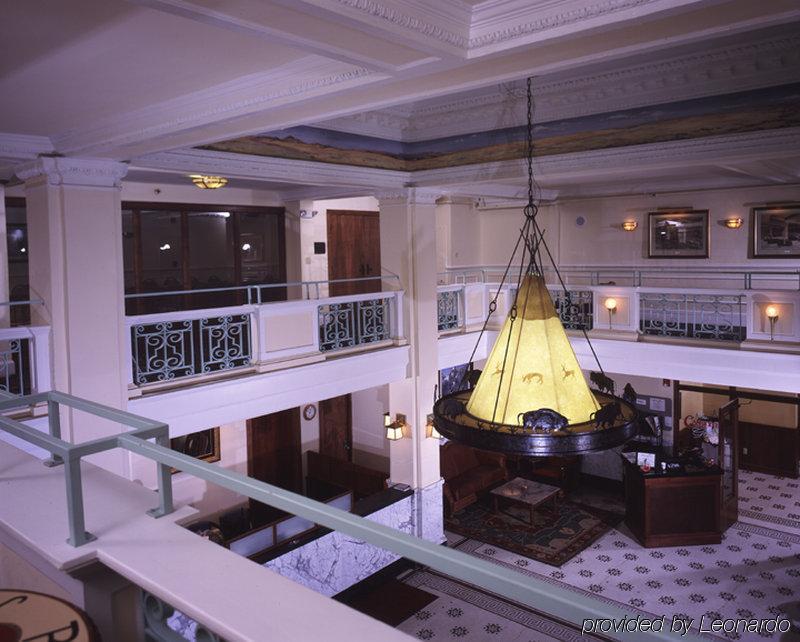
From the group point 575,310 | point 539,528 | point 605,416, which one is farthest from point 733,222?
point 605,416

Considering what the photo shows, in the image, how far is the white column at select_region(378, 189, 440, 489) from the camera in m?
9.87

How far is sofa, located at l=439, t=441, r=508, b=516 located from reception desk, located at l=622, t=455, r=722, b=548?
8.27 ft

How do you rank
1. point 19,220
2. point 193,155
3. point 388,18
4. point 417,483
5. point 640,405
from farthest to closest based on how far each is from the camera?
point 640,405 < point 417,483 < point 19,220 < point 193,155 < point 388,18

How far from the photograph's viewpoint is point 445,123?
8977 millimetres

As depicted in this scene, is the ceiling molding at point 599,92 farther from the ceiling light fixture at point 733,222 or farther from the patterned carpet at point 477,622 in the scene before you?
the ceiling light fixture at point 733,222

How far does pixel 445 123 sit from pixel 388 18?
6.16 m

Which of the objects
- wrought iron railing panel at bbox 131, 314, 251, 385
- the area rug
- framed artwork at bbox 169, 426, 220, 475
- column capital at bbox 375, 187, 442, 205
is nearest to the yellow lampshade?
wrought iron railing panel at bbox 131, 314, 251, 385

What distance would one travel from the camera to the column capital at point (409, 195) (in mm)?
9695

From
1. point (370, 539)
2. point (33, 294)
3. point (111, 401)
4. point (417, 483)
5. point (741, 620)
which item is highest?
point (33, 294)

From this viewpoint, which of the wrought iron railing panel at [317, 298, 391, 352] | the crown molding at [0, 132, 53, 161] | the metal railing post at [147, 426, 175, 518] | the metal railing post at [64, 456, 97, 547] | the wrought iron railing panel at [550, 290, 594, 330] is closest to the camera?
the metal railing post at [64, 456, 97, 547]

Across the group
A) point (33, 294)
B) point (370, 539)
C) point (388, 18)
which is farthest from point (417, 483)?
point (370, 539)

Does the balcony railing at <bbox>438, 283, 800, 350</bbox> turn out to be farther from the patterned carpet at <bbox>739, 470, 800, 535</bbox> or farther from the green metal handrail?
the green metal handrail

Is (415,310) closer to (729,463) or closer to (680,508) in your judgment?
(680,508)

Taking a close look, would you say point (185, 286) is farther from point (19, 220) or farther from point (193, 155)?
point (193, 155)
